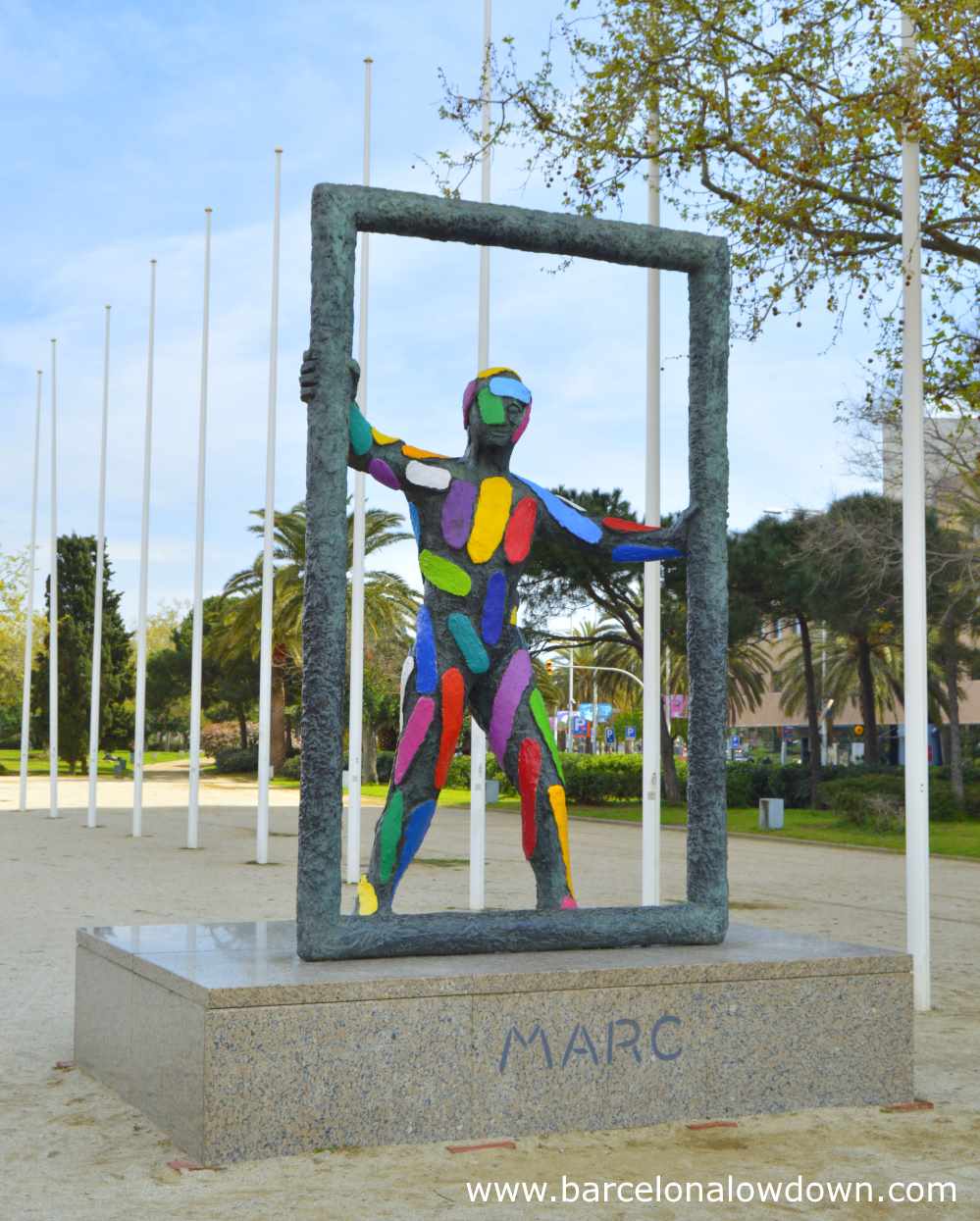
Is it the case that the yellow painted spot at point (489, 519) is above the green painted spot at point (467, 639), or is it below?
above

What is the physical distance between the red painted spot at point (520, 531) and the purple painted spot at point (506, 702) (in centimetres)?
45

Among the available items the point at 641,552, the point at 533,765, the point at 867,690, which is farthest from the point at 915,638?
the point at 867,690

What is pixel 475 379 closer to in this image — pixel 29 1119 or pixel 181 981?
pixel 181 981

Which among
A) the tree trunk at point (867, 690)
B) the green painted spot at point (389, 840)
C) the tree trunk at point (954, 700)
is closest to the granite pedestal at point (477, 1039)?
the green painted spot at point (389, 840)

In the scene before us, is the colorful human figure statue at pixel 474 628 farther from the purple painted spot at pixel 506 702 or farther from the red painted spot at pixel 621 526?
the red painted spot at pixel 621 526

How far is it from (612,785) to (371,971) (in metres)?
30.1

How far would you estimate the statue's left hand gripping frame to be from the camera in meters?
5.64

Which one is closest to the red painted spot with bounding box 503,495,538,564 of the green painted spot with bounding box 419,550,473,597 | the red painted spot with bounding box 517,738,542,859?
the green painted spot with bounding box 419,550,473,597

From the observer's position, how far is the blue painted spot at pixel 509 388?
6.35 m

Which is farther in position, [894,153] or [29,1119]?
[894,153]

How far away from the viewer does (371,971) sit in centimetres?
525

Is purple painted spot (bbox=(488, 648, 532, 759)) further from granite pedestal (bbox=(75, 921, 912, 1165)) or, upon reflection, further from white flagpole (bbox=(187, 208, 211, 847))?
white flagpole (bbox=(187, 208, 211, 847))

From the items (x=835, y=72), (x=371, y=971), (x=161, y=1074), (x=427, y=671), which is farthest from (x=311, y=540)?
(x=835, y=72)

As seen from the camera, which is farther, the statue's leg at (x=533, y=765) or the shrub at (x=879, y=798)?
the shrub at (x=879, y=798)
